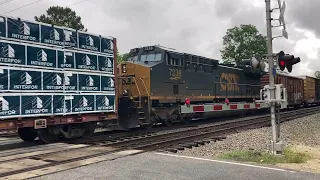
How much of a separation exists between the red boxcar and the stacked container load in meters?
17.2

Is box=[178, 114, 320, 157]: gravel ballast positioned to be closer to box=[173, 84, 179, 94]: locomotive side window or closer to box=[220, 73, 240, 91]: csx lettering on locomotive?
box=[173, 84, 179, 94]: locomotive side window

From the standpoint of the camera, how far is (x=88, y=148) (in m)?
9.76

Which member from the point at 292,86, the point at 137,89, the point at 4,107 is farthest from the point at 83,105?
the point at 292,86

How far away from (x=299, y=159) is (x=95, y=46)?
7.42 metres

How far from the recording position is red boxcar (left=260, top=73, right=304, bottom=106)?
27.6 metres

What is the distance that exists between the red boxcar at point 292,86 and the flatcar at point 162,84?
840 centimetres

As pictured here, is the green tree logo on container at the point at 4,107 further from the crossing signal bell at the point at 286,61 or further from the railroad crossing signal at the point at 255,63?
the crossing signal bell at the point at 286,61

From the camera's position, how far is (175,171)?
22.0 feet

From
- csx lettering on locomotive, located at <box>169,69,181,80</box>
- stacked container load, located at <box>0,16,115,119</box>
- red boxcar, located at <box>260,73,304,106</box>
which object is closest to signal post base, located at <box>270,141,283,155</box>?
stacked container load, located at <box>0,16,115,119</box>

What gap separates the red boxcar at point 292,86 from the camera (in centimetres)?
2764

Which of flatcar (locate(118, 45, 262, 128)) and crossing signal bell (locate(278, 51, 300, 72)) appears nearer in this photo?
crossing signal bell (locate(278, 51, 300, 72))

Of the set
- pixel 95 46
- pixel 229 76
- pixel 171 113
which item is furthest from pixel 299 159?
pixel 229 76

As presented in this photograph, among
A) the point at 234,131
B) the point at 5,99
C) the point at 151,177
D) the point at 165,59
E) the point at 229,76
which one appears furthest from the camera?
the point at 229,76

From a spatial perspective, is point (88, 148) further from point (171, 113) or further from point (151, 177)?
point (171, 113)
